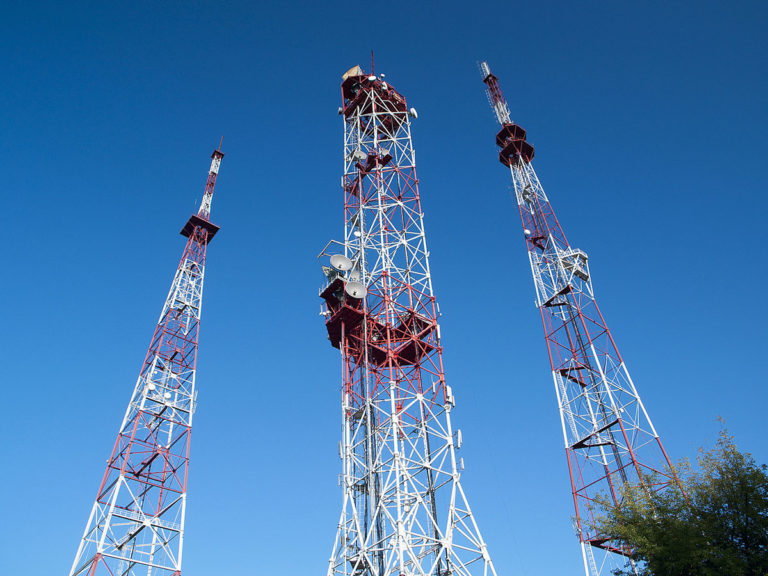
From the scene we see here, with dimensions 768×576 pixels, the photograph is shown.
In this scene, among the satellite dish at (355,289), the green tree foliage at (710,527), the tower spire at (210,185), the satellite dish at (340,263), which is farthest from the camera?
the tower spire at (210,185)

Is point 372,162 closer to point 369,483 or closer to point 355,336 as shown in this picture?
point 355,336

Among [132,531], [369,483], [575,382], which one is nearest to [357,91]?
[575,382]

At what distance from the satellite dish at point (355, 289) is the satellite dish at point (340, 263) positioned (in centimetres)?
275

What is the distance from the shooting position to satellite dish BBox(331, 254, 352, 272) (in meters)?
47.5

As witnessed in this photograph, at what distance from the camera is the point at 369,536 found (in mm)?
36000

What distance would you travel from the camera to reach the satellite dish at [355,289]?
44.7m

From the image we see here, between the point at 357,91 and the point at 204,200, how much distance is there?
19.6m

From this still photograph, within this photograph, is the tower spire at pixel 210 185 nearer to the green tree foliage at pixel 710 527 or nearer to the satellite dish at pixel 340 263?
the satellite dish at pixel 340 263

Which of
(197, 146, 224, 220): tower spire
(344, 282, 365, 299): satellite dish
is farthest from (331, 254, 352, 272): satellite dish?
(197, 146, 224, 220): tower spire

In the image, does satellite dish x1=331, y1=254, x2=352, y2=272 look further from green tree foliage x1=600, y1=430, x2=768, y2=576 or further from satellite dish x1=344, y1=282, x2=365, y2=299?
green tree foliage x1=600, y1=430, x2=768, y2=576

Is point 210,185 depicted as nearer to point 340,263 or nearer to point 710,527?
point 340,263

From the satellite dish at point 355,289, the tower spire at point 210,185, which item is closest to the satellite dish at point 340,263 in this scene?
the satellite dish at point 355,289

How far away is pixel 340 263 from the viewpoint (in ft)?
156

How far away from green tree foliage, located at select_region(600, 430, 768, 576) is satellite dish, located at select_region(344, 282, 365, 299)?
2273 cm
